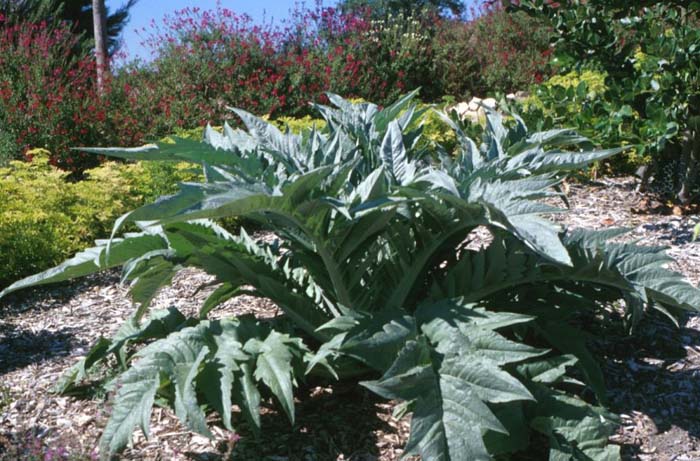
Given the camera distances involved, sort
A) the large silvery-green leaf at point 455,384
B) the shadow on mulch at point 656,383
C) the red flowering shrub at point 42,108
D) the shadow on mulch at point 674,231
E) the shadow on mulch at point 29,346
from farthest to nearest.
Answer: the red flowering shrub at point 42,108 < the shadow on mulch at point 674,231 < the shadow on mulch at point 29,346 < the shadow on mulch at point 656,383 < the large silvery-green leaf at point 455,384

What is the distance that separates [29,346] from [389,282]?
1872 millimetres

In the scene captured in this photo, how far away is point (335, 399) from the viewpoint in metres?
2.92

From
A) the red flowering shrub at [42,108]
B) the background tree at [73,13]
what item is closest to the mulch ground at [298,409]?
the red flowering shrub at [42,108]

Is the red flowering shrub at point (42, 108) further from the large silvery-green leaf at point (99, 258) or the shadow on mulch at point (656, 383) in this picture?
the shadow on mulch at point (656, 383)

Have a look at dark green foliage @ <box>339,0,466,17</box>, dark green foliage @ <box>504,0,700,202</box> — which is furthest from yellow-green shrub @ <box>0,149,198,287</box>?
dark green foliage @ <box>339,0,466,17</box>

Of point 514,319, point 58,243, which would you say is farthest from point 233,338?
point 58,243

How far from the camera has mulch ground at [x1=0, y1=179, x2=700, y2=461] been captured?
8.66 ft

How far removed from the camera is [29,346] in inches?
141

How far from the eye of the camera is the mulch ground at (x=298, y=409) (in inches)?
104

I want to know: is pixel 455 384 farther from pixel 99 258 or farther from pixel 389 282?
pixel 99 258

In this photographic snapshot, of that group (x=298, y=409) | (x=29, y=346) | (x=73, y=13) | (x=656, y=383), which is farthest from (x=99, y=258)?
(x=73, y=13)

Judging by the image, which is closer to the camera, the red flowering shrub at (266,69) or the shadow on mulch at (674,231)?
the shadow on mulch at (674,231)

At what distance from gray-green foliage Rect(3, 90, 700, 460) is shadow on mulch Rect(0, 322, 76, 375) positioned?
52 cm

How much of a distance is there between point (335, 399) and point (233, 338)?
57cm
